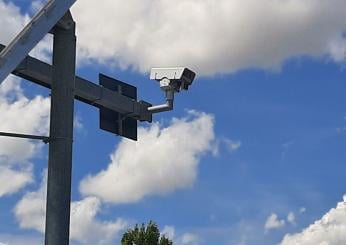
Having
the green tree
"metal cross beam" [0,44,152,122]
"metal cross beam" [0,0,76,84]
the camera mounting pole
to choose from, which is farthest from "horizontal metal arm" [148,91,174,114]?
the green tree

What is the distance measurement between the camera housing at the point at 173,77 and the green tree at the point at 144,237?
23.6m

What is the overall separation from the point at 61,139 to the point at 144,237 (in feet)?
83.8

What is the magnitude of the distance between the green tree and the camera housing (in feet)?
77.3

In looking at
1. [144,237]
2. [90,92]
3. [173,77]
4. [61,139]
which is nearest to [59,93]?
[61,139]

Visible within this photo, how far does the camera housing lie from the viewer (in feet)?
47.1

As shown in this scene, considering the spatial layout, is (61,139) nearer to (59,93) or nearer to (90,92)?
(59,93)

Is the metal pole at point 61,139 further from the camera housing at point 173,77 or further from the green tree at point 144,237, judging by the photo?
the green tree at point 144,237

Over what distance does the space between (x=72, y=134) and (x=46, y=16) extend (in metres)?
2.20

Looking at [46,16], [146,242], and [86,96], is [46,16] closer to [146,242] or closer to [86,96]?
[86,96]

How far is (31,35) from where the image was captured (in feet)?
36.3

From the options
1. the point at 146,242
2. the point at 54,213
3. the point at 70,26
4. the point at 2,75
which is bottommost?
the point at 54,213

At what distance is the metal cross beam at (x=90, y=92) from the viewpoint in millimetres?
12453

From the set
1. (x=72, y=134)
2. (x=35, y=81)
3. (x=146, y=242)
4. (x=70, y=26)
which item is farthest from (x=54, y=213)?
(x=146, y=242)

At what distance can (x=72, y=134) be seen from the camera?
41.8 feet
